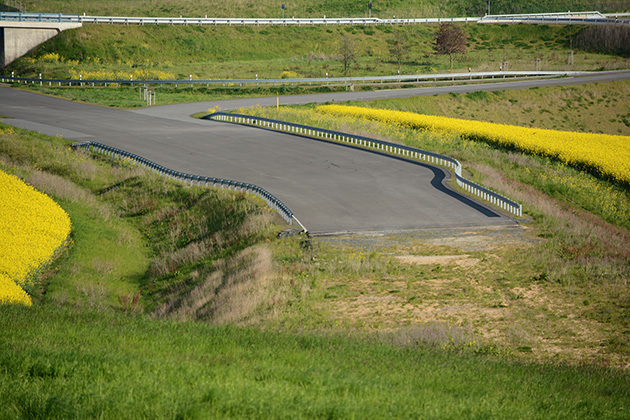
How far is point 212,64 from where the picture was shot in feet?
259

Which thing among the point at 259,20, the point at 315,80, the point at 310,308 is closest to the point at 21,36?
the point at 315,80

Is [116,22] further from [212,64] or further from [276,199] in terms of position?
[276,199]

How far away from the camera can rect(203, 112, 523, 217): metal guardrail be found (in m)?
23.0

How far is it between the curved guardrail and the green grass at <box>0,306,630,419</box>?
916 centimetres

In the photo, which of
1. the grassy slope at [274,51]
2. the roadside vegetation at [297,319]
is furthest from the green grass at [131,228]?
the grassy slope at [274,51]

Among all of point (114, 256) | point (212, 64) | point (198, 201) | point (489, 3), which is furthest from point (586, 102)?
point (489, 3)

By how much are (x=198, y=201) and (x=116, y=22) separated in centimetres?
6483

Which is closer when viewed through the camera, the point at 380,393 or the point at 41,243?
the point at 380,393

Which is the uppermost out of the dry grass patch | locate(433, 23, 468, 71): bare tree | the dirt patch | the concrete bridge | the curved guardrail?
locate(433, 23, 468, 71): bare tree

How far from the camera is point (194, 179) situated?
2531cm

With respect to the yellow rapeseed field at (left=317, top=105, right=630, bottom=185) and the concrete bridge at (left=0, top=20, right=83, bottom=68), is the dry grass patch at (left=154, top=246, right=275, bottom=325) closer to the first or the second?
the yellow rapeseed field at (left=317, top=105, right=630, bottom=185)

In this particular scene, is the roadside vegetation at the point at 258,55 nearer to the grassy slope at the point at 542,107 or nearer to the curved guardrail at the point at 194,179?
the grassy slope at the point at 542,107

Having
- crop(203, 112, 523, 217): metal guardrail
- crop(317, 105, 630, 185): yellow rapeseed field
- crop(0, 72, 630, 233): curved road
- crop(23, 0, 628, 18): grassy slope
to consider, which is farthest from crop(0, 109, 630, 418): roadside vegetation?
crop(23, 0, 628, 18): grassy slope

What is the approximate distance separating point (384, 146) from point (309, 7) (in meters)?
→ 103
